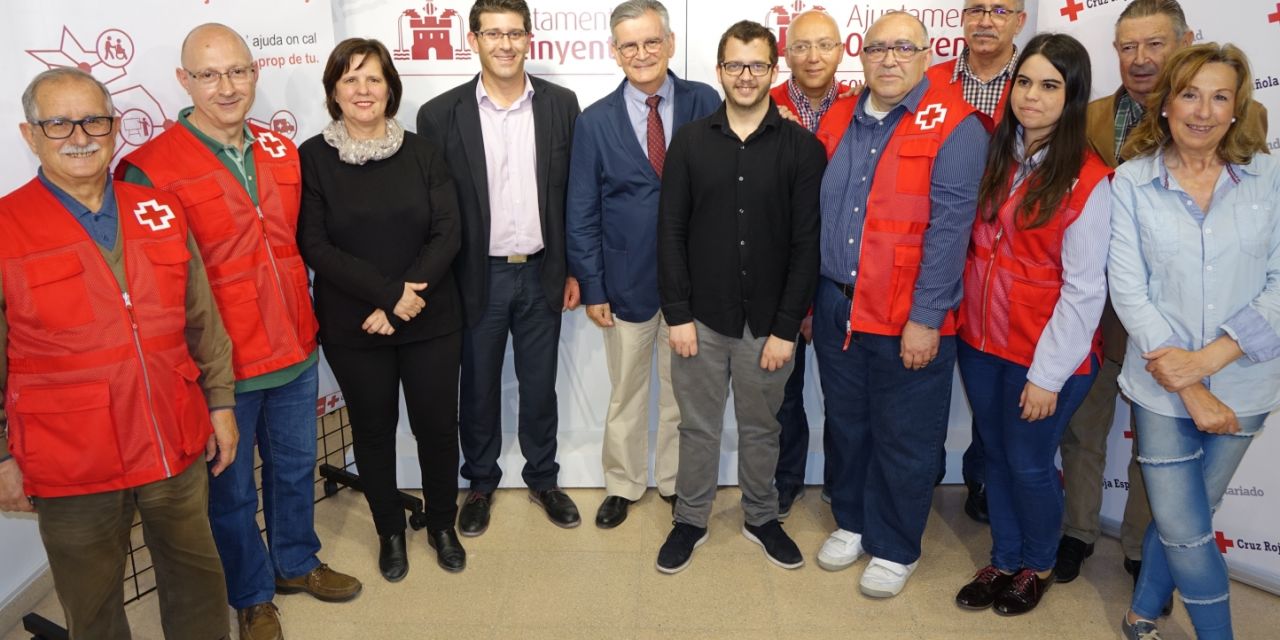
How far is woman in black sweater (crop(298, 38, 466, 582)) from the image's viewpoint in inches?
98.0

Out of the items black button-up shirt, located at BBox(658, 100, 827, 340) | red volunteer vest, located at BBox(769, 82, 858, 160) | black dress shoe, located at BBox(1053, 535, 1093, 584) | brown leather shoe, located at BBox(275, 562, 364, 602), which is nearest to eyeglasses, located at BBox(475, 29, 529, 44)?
black button-up shirt, located at BBox(658, 100, 827, 340)

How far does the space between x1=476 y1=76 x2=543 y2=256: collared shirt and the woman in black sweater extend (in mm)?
289

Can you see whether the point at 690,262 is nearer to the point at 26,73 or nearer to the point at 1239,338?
the point at 1239,338

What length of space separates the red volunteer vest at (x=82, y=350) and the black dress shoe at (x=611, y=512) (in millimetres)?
1614

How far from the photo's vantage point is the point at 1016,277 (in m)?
2.32

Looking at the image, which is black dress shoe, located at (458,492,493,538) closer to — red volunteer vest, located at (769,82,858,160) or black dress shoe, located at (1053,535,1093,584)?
red volunteer vest, located at (769,82,858,160)

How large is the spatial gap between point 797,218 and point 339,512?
213 cm

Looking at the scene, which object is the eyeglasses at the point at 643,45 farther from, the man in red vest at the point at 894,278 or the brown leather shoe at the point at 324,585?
the brown leather shoe at the point at 324,585

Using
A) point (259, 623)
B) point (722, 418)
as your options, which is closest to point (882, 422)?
point (722, 418)

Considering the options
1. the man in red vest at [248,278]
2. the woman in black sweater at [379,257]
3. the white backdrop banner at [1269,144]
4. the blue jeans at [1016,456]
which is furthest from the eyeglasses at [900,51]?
the man in red vest at [248,278]

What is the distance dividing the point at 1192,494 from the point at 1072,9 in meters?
1.82

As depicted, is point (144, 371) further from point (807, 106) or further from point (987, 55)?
point (987, 55)

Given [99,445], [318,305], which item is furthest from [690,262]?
[99,445]

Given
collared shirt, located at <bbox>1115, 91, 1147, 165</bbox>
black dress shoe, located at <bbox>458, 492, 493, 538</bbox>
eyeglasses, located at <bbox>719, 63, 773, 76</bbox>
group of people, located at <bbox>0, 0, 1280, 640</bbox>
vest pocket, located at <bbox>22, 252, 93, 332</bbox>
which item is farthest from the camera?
black dress shoe, located at <bbox>458, 492, 493, 538</bbox>
